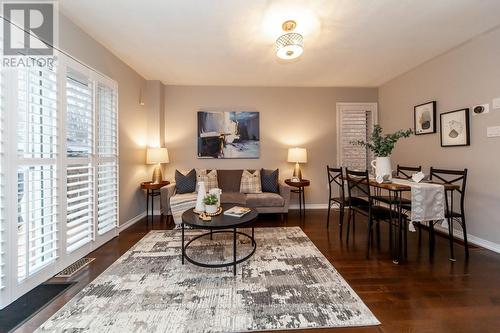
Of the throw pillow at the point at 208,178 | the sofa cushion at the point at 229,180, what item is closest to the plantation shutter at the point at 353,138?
the sofa cushion at the point at 229,180

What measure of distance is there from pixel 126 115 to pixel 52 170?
64.9 inches

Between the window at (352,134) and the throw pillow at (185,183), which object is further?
the window at (352,134)

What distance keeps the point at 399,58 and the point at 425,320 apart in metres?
3.38

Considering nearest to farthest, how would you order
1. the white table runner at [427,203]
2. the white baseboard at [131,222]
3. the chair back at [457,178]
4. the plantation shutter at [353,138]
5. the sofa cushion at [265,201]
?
1. the white table runner at [427,203]
2. the chair back at [457,178]
3. the white baseboard at [131,222]
4. the sofa cushion at [265,201]
5. the plantation shutter at [353,138]

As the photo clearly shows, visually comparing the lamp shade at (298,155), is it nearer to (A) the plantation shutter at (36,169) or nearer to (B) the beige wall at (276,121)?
(B) the beige wall at (276,121)

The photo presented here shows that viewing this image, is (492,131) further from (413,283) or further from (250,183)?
(250,183)

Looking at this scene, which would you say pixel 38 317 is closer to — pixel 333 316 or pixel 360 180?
pixel 333 316

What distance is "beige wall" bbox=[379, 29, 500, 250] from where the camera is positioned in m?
2.63

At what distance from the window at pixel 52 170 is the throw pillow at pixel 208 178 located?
54.7 inches

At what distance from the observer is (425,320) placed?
5.12 ft

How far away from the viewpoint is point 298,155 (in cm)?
431

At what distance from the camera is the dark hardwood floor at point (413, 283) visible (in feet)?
5.09

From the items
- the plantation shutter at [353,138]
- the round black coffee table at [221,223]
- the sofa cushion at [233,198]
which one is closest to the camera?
the round black coffee table at [221,223]

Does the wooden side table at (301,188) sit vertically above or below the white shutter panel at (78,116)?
below
